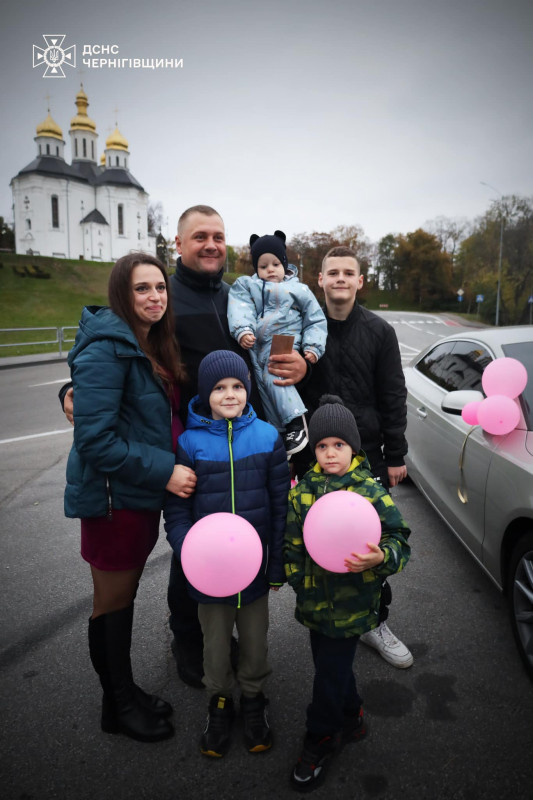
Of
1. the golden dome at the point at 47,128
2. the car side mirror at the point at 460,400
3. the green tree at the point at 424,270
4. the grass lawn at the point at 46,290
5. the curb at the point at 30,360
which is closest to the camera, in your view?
the car side mirror at the point at 460,400

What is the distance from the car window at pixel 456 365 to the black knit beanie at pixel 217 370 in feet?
6.76

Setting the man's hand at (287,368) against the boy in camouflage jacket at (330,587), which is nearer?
the boy in camouflage jacket at (330,587)

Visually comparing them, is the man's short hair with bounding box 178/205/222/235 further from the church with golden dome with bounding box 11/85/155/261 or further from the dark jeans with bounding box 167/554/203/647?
the church with golden dome with bounding box 11/85/155/261

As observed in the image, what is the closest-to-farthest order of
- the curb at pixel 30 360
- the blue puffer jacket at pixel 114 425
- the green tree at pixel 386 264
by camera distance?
1. the blue puffer jacket at pixel 114 425
2. the curb at pixel 30 360
3. the green tree at pixel 386 264

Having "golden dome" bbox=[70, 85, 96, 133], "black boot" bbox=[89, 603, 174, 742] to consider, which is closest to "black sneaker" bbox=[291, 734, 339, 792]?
"black boot" bbox=[89, 603, 174, 742]

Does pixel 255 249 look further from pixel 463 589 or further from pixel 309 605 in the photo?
pixel 463 589

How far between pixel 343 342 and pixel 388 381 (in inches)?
12.2

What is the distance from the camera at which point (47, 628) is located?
2.80 meters

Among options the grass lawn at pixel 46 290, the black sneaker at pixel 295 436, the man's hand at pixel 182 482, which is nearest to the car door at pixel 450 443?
the black sneaker at pixel 295 436

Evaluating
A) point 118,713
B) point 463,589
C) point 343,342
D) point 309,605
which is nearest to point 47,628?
point 118,713

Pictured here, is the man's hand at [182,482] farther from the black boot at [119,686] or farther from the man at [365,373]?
the man at [365,373]

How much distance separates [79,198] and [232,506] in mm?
71988

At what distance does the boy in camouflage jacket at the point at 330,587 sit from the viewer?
185 cm

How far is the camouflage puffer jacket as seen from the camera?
184cm
